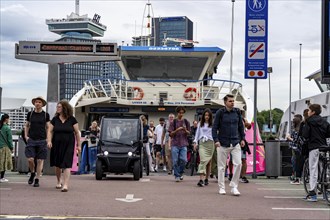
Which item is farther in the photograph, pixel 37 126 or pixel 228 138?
pixel 37 126

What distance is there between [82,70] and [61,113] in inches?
800

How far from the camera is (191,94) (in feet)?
86.2

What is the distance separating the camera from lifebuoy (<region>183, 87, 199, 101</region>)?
26281 mm

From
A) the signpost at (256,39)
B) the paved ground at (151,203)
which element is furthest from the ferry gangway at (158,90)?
the paved ground at (151,203)

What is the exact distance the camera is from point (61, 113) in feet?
39.0

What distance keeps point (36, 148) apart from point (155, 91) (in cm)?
1433

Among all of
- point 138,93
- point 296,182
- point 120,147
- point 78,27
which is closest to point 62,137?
point 120,147

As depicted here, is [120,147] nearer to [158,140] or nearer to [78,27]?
[158,140]

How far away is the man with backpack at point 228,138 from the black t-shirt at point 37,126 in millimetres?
3763

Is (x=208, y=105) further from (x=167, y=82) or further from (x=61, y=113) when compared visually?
(x=61, y=113)

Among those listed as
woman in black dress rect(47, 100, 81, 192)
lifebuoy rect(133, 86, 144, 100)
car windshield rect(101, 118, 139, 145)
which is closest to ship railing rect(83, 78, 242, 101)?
lifebuoy rect(133, 86, 144, 100)

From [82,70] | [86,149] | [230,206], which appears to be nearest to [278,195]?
[230,206]

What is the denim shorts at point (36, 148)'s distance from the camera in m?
12.7

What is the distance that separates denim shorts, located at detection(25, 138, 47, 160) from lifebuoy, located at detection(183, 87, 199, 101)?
46.3ft
